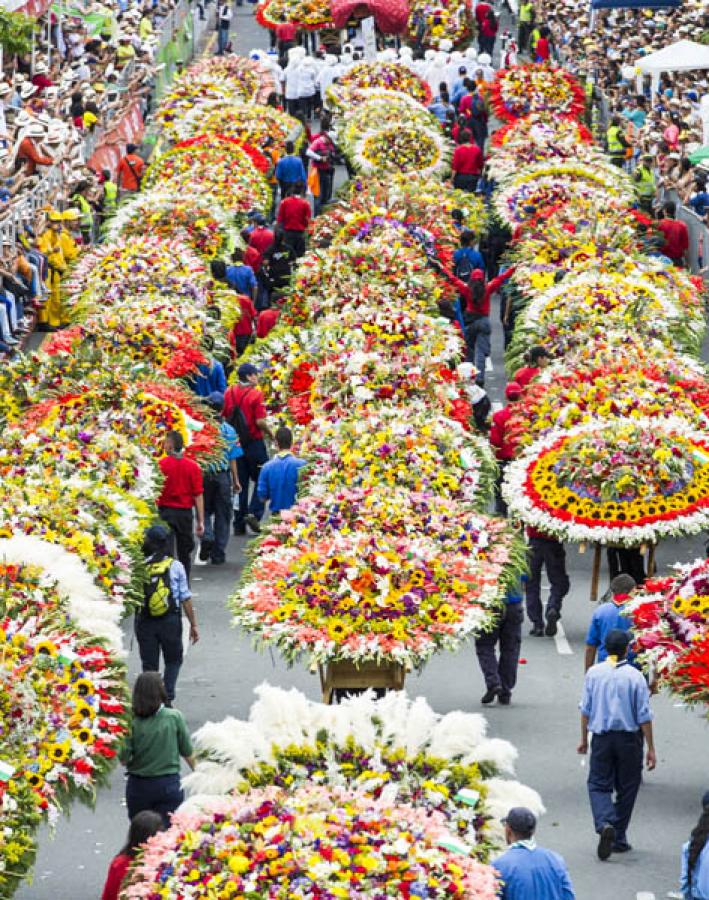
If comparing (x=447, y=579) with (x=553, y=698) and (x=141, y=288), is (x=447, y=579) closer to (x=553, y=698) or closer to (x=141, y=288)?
(x=553, y=698)

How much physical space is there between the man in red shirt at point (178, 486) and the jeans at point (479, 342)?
7.31 metres

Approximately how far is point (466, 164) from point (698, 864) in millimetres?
23183

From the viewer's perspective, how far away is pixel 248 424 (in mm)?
23531

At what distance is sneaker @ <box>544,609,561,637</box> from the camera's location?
68.4 ft

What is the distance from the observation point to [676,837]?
16.4 metres

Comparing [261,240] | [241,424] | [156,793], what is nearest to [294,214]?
[261,240]

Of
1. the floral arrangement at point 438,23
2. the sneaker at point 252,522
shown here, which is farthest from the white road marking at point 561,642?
the floral arrangement at point 438,23

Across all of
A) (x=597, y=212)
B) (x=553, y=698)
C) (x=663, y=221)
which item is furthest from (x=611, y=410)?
(x=663, y=221)

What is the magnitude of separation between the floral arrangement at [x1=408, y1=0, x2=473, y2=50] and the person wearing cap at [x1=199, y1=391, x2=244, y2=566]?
24.9 metres

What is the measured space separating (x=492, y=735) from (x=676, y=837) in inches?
87.8

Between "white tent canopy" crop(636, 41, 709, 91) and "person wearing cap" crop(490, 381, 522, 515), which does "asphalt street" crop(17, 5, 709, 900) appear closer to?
"person wearing cap" crop(490, 381, 522, 515)

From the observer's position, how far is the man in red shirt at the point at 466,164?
3559 cm

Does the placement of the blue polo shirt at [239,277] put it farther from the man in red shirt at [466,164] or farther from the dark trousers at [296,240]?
the man in red shirt at [466,164]

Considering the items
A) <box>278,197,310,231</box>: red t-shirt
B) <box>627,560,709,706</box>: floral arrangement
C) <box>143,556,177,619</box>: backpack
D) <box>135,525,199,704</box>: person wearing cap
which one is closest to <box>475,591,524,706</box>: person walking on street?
<box>627,560,709,706</box>: floral arrangement
